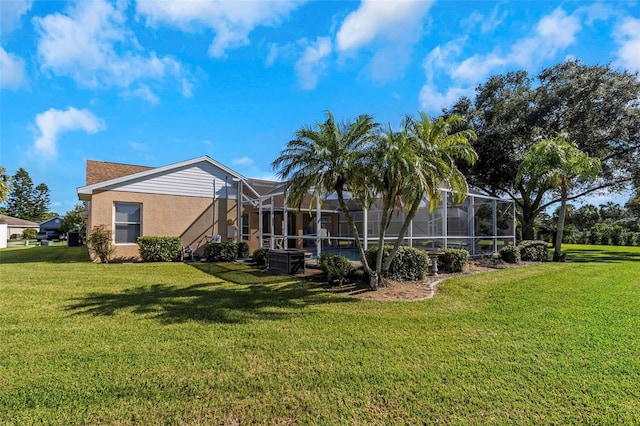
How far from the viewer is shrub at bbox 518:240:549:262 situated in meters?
16.4

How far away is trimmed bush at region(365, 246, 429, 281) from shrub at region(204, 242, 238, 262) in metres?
7.38

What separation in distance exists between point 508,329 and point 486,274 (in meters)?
6.69

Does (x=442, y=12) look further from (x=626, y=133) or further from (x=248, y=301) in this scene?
(x=626, y=133)

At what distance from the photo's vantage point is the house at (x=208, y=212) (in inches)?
556

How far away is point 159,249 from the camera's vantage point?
553 inches

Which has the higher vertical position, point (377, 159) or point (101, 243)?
point (377, 159)

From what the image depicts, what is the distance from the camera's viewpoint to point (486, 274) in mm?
11578

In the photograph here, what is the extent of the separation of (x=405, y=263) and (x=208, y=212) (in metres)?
10.8

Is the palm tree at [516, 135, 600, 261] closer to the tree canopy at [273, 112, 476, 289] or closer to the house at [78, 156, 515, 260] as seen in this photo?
the house at [78, 156, 515, 260]

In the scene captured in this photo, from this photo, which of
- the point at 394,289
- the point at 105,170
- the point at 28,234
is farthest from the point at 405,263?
the point at 28,234

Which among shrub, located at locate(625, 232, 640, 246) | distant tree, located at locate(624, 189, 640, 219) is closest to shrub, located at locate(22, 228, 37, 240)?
shrub, located at locate(625, 232, 640, 246)

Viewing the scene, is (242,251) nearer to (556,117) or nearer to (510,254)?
(510,254)

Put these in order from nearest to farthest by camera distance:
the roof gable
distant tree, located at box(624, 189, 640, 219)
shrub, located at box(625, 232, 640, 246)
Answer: the roof gable → shrub, located at box(625, 232, 640, 246) → distant tree, located at box(624, 189, 640, 219)

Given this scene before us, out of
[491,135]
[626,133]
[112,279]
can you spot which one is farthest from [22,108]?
[626,133]
